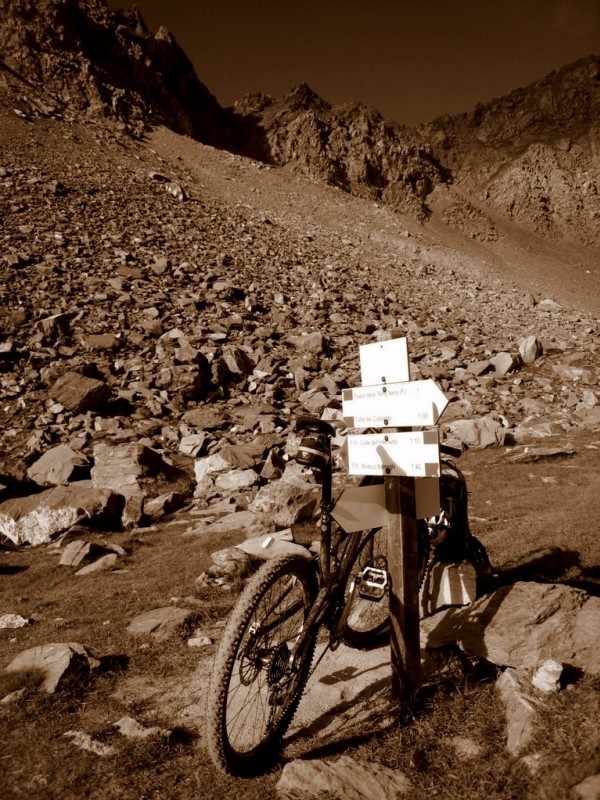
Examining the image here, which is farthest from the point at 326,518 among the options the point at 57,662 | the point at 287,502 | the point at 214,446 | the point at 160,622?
the point at 214,446

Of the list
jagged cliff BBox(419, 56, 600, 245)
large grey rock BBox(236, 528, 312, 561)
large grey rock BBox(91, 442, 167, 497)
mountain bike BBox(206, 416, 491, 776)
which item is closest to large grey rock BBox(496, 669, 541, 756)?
mountain bike BBox(206, 416, 491, 776)

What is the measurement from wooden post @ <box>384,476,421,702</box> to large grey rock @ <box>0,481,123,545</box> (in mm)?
9104

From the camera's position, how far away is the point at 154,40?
8600cm

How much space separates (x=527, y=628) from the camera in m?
4.47

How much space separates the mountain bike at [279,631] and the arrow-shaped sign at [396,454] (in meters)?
0.22

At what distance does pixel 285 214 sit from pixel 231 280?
21443 mm

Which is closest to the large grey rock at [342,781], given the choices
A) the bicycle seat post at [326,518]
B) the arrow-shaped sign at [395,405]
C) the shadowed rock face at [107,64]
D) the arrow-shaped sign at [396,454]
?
the bicycle seat post at [326,518]

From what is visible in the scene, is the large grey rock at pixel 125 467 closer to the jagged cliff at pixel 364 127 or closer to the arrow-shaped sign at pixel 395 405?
the arrow-shaped sign at pixel 395 405

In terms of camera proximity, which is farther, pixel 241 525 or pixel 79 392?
pixel 79 392

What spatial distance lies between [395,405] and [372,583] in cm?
141

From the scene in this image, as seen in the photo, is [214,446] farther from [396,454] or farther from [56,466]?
[396,454]

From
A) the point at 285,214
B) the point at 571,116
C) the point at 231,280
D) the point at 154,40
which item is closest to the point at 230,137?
the point at 154,40

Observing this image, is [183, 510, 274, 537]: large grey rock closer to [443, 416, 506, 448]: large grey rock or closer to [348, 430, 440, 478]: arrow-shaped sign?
[348, 430, 440, 478]: arrow-shaped sign

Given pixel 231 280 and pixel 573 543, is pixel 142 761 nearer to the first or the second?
pixel 573 543
